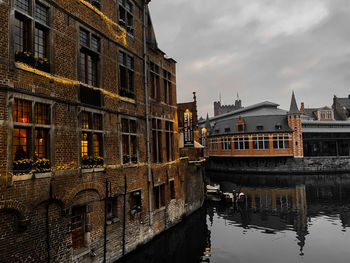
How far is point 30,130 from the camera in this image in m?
7.47

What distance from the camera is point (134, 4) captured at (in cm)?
1350

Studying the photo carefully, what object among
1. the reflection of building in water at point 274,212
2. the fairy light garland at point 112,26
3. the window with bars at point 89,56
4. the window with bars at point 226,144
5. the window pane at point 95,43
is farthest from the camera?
the window with bars at point 226,144

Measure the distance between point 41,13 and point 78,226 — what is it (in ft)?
24.8

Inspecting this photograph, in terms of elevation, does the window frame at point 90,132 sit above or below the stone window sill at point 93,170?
above

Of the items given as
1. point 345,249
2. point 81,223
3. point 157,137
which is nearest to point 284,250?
point 345,249

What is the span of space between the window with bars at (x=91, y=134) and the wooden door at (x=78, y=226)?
2.08 meters

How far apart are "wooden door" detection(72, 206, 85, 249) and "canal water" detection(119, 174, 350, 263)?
2643mm

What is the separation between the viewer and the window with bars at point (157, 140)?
14609 millimetres

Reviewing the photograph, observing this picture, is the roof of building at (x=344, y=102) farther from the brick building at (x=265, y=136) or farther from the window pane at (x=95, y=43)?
the window pane at (x=95, y=43)

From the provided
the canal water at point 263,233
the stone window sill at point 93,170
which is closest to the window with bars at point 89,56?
the stone window sill at point 93,170

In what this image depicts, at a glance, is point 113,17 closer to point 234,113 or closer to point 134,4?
point 134,4

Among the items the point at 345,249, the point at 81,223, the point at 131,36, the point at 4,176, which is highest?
the point at 131,36

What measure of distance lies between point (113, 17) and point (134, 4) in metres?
2.47

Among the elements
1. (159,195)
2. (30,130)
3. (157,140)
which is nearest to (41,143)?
(30,130)
